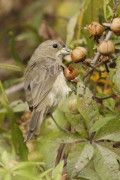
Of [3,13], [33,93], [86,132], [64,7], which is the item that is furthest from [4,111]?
[3,13]

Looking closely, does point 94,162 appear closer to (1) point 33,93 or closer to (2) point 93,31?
(2) point 93,31

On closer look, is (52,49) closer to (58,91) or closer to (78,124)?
(58,91)

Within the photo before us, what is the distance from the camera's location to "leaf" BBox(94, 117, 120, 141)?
11.3 ft

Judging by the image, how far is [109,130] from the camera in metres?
3.45

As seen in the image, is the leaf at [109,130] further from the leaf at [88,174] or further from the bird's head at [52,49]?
the bird's head at [52,49]

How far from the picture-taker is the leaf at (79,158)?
10.8 feet

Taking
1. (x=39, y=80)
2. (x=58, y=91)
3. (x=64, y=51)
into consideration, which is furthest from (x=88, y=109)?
(x=64, y=51)

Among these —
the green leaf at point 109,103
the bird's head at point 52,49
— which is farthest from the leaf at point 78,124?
the bird's head at point 52,49

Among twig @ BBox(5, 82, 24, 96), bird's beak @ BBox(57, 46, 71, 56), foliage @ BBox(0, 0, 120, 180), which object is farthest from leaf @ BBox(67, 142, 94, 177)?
twig @ BBox(5, 82, 24, 96)

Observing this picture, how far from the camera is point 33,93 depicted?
4.47 meters

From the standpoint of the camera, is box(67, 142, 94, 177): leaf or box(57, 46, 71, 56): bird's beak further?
box(57, 46, 71, 56): bird's beak

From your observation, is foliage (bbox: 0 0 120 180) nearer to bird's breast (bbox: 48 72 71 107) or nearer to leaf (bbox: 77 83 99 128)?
leaf (bbox: 77 83 99 128)

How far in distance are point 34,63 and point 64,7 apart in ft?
11.1

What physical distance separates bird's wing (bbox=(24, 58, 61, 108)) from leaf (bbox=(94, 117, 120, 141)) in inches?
40.1
